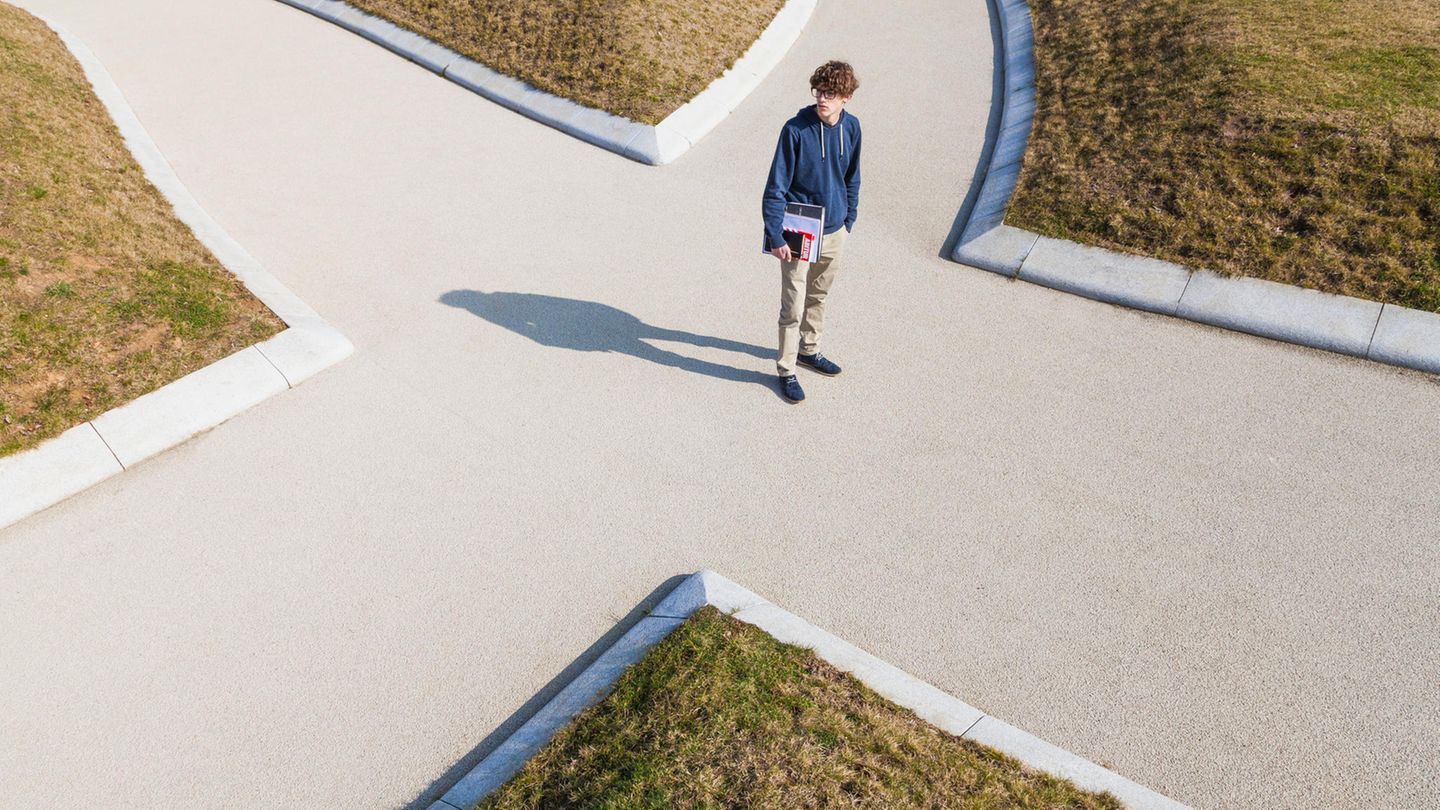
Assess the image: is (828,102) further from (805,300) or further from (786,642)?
(786,642)

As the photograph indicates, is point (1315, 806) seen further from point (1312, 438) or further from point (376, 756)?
point (376, 756)

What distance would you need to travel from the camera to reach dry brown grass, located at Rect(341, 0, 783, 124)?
33.1ft

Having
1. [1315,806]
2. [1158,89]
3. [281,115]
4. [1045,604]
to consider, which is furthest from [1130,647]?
[281,115]

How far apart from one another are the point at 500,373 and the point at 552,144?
4.15 m

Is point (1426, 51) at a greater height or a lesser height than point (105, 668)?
greater

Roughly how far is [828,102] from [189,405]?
16.0 ft

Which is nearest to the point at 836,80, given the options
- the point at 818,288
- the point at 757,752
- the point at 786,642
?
the point at 818,288

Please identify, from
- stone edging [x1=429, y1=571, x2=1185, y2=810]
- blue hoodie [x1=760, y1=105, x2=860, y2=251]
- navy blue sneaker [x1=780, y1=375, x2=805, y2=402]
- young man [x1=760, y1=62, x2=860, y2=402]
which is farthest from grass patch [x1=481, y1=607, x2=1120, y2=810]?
blue hoodie [x1=760, y1=105, x2=860, y2=251]

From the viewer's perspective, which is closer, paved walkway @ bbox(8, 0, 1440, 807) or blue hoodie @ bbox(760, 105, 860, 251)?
paved walkway @ bbox(8, 0, 1440, 807)

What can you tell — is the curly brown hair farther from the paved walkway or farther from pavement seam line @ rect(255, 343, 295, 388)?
pavement seam line @ rect(255, 343, 295, 388)

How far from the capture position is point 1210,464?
5453 mm

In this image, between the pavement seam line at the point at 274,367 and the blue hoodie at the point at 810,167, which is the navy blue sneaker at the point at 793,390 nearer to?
the blue hoodie at the point at 810,167

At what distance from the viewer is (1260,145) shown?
24.5 ft

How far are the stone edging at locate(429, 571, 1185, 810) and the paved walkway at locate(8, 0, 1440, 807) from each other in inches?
6.4
